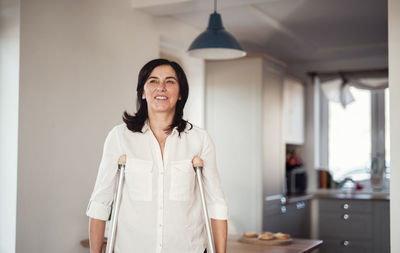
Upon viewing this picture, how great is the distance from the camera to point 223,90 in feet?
16.9

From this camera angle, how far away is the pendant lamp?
134 inches

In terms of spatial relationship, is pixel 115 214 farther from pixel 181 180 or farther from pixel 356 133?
pixel 356 133

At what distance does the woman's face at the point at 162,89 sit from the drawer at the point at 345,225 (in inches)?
166

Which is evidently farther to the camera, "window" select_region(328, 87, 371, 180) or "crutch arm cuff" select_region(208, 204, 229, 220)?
"window" select_region(328, 87, 371, 180)

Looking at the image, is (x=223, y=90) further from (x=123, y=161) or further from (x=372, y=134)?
(x=123, y=161)

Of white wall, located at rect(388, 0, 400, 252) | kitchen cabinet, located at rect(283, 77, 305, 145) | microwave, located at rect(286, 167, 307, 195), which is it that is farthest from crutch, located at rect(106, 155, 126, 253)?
microwave, located at rect(286, 167, 307, 195)

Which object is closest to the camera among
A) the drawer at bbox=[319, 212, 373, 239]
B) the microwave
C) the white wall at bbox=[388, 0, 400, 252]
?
the white wall at bbox=[388, 0, 400, 252]

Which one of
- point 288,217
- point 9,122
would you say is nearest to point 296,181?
point 288,217

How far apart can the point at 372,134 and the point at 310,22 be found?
7.16ft

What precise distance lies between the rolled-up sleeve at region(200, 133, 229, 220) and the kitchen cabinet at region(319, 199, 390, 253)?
4.01 m

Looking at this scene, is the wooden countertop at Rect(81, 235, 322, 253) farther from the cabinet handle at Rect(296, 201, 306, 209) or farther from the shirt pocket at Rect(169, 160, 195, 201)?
the cabinet handle at Rect(296, 201, 306, 209)

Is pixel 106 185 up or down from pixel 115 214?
up

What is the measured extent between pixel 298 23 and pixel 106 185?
3.31 metres

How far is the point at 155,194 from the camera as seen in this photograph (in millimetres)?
2113
